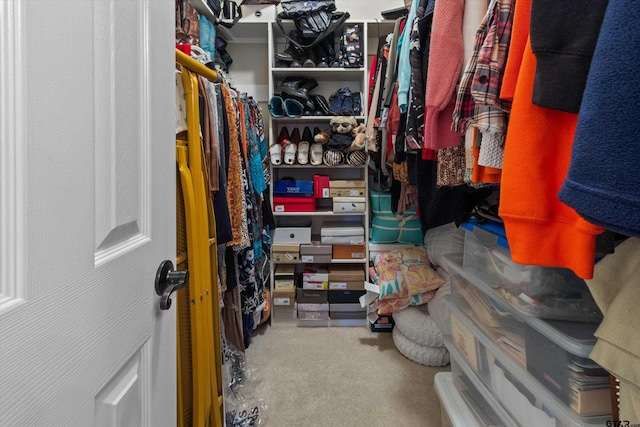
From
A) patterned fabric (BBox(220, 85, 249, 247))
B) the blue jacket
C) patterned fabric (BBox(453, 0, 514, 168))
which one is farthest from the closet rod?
the blue jacket

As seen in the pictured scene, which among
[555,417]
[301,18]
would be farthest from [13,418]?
[301,18]

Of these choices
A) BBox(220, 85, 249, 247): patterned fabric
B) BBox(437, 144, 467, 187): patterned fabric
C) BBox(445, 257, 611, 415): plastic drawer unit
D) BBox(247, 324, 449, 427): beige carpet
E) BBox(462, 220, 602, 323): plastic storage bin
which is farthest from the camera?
BBox(247, 324, 449, 427): beige carpet

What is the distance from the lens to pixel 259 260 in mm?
1820

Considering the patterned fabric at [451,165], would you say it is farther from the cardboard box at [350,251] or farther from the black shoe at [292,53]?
the black shoe at [292,53]

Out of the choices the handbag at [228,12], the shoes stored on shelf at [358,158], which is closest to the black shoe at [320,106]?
the shoes stored on shelf at [358,158]

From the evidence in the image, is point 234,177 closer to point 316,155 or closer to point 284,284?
point 316,155

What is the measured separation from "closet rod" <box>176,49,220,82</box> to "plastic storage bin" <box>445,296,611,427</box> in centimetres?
126

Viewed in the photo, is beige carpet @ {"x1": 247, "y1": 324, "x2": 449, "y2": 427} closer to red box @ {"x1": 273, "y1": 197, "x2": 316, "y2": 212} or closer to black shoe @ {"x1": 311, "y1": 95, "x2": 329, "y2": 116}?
red box @ {"x1": 273, "y1": 197, "x2": 316, "y2": 212}

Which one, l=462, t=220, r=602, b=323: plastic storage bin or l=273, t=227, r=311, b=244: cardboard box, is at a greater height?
l=462, t=220, r=602, b=323: plastic storage bin

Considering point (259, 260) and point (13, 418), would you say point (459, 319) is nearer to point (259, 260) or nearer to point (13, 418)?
point (259, 260)

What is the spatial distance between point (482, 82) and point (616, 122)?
1.34ft

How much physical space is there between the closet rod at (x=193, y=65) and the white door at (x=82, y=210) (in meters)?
0.34

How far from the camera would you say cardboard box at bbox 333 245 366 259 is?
224 centimetres

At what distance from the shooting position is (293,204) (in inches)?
87.5
